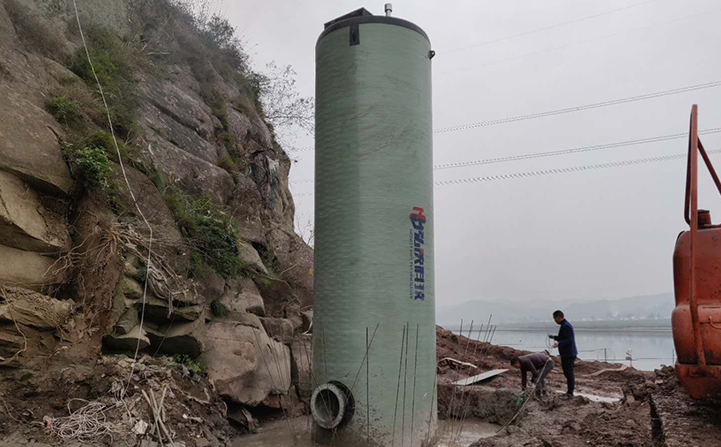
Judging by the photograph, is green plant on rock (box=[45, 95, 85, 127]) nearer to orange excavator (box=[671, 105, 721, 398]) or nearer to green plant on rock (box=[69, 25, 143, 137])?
green plant on rock (box=[69, 25, 143, 137])

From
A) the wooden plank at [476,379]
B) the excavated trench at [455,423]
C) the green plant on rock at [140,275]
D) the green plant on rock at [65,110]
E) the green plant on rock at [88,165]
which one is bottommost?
the excavated trench at [455,423]

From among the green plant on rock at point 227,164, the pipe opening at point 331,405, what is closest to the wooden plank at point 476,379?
the pipe opening at point 331,405

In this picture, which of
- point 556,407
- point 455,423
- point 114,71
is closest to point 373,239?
point 455,423

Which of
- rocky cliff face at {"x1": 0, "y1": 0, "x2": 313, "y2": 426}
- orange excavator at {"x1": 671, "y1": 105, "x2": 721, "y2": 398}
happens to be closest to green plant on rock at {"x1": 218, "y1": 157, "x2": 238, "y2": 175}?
rocky cliff face at {"x1": 0, "y1": 0, "x2": 313, "y2": 426}

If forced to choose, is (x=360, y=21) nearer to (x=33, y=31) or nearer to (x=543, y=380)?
(x=33, y=31)

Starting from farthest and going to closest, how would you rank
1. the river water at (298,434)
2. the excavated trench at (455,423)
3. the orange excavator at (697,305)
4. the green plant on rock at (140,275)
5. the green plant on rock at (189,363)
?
1. the excavated trench at (455,423)
2. the river water at (298,434)
3. the green plant on rock at (189,363)
4. the green plant on rock at (140,275)
5. the orange excavator at (697,305)

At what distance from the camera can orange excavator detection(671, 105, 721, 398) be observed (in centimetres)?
392

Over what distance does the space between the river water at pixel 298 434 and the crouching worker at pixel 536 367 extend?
1113mm

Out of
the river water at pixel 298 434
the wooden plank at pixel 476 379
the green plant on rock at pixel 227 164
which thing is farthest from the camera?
the green plant on rock at pixel 227 164

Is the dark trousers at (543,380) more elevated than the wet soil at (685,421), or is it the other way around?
the wet soil at (685,421)

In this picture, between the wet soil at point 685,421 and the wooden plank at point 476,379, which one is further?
the wooden plank at point 476,379

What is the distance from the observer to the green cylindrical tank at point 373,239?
261 inches

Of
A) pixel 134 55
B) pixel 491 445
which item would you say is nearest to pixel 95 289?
pixel 491 445

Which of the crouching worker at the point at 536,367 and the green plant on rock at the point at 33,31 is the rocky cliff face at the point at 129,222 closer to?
the green plant on rock at the point at 33,31
